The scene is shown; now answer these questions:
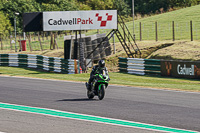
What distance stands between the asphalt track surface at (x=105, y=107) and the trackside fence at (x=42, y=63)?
31.4ft

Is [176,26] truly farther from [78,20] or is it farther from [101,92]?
[101,92]

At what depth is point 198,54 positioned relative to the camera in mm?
31594

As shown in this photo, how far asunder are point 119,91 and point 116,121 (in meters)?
7.51

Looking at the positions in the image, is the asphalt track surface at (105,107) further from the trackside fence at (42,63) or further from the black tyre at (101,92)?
the trackside fence at (42,63)

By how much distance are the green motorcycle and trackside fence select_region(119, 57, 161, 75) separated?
43.0ft

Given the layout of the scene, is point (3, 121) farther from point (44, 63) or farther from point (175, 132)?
point (44, 63)

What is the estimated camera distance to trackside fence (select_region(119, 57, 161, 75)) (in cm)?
2783

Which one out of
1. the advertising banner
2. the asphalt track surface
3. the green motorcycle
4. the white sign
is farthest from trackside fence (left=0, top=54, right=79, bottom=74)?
the green motorcycle

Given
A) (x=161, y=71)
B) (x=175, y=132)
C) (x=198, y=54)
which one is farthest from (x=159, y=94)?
(x=198, y=54)

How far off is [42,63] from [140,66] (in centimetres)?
903

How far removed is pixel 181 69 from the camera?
1027 inches

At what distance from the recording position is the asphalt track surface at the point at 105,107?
403 inches

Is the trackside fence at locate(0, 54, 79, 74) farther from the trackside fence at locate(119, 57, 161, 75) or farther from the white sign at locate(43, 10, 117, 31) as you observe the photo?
the trackside fence at locate(119, 57, 161, 75)

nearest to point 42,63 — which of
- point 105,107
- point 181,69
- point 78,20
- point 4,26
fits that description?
point 78,20
